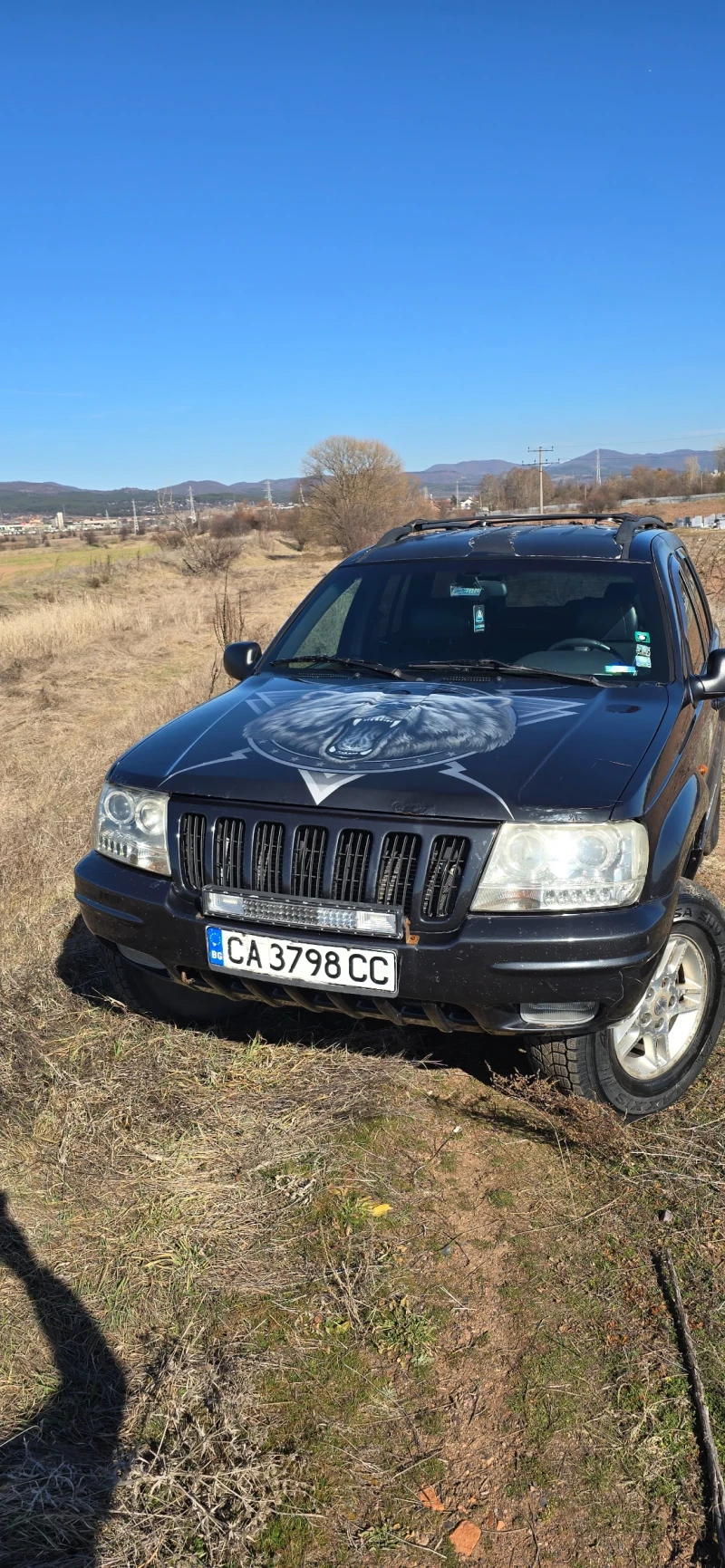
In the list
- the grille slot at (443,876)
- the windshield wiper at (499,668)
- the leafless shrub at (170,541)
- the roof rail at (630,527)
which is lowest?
the grille slot at (443,876)

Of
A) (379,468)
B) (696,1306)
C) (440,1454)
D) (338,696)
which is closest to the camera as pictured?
(440,1454)

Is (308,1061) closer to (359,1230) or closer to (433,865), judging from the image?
(359,1230)

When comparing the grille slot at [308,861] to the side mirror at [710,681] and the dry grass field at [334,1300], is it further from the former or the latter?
the side mirror at [710,681]

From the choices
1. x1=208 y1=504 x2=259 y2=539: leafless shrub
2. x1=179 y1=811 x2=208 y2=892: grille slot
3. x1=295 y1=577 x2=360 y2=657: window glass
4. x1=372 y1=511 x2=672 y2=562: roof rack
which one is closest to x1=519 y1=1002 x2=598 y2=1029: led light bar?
x1=179 y1=811 x2=208 y2=892: grille slot

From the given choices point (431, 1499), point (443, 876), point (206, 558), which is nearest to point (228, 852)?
point (443, 876)

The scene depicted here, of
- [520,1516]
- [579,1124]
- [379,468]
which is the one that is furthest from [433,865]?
[379,468]

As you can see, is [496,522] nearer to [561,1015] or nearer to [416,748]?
[416,748]

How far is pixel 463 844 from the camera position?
275cm

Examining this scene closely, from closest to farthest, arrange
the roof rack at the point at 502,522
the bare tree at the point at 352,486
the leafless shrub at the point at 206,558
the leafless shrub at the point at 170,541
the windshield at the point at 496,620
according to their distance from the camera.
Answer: the windshield at the point at 496,620, the roof rack at the point at 502,522, the leafless shrub at the point at 206,558, the leafless shrub at the point at 170,541, the bare tree at the point at 352,486

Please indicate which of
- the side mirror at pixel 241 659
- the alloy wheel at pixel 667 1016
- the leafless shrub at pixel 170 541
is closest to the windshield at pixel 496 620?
the side mirror at pixel 241 659

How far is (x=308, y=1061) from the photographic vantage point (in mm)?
3627

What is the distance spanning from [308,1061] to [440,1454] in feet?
5.31

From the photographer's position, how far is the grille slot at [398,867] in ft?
9.11

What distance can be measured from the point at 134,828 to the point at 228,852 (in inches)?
15.5
